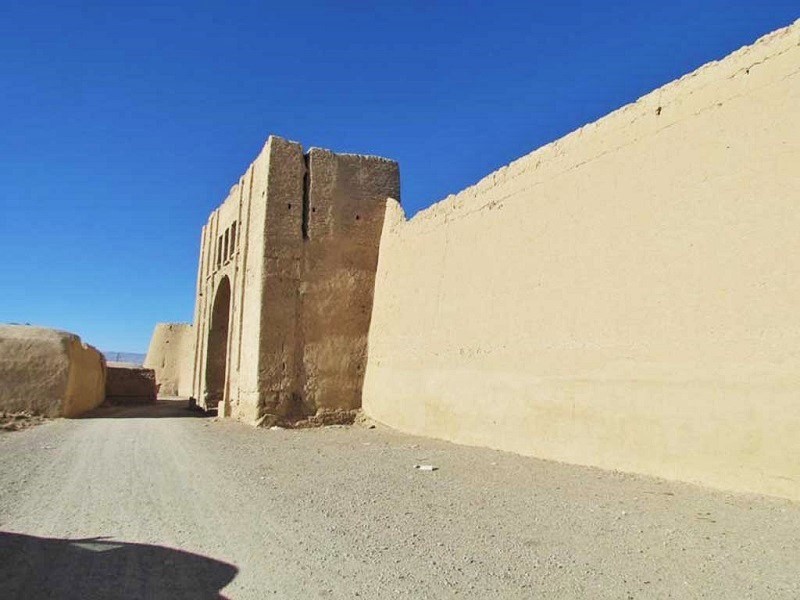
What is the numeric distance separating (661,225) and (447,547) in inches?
160

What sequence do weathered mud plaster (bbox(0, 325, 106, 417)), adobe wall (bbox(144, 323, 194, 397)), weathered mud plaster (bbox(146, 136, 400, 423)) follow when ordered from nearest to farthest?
1. weathered mud plaster (bbox(146, 136, 400, 423))
2. weathered mud plaster (bbox(0, 325, 106, 417))
3. adobe wall (bbox(144, 323, 194, 397))

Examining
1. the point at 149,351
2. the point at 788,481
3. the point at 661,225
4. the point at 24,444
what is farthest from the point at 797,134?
the point at 149,351

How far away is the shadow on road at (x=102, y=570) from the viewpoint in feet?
11.2

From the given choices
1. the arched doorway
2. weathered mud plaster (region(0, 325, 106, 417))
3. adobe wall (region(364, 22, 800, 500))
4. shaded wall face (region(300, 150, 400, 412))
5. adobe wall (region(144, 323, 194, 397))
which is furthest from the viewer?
adobe wall (region(144, 323, 194, 397))

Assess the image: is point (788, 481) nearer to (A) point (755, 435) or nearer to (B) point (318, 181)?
(A) point (755, 435)

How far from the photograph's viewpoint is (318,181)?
1352cm

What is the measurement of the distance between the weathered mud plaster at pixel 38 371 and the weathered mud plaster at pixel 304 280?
11.3 ft

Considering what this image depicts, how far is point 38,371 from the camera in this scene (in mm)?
13695

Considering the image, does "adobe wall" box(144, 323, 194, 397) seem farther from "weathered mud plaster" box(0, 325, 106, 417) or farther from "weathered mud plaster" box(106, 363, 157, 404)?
"weathered mud plaster" box(0, 325, 106, 417)

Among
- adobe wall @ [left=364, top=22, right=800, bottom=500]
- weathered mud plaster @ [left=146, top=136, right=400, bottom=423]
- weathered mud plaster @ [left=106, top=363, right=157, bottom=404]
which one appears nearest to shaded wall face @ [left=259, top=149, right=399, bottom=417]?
weathered mud plaster @ [left=146, top=136, right=400, bottom=423]

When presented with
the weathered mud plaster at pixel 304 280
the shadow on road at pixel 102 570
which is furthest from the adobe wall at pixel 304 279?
the shadow on road at pixel 102 570

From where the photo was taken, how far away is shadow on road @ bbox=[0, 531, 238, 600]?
3.42 metres

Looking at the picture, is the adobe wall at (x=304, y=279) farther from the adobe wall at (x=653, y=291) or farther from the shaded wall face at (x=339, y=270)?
the adobe wall at (x=653, y=291)

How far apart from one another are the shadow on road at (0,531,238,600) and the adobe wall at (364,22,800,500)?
417 centimetres
